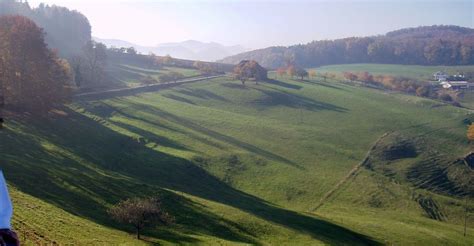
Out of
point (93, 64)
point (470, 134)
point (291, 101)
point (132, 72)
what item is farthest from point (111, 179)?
point (132, 72)

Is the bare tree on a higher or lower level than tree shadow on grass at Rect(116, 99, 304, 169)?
higher

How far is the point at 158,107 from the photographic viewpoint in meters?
118

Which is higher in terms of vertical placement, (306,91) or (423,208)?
(306,91)

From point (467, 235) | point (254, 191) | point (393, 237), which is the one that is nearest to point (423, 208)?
point (467, 235)

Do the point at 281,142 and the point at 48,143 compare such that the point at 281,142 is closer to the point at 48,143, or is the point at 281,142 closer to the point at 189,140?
the point at 189,140

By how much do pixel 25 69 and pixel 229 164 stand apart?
1708 inches

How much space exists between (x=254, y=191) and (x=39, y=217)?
45845 mm

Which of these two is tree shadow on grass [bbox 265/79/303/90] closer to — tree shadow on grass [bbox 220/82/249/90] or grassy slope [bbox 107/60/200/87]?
tree shadow on grass [bbox 220/82/249/90]

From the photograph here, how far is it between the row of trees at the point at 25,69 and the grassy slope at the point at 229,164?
214 inches

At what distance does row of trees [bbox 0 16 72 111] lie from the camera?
77250 mm

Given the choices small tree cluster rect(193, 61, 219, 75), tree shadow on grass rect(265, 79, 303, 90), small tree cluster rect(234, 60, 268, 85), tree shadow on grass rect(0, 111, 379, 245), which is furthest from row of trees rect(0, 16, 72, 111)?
tree shadow on grass rect(265, 79, 303, 90)

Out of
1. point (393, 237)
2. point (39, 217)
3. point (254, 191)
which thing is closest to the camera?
point (39, 217)

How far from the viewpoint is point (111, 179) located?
185 feet

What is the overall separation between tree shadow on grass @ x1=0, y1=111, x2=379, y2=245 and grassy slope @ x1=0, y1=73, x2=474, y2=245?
0.79 feet
